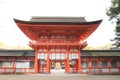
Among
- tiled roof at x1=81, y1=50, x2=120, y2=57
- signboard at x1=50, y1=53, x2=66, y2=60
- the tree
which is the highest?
the tree

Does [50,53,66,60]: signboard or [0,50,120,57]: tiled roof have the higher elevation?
[0,50,120,57]: tiled roof

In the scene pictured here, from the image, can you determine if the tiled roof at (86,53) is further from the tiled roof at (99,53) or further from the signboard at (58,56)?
the signboard at (58,56)

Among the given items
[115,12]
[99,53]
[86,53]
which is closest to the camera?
[115,12]

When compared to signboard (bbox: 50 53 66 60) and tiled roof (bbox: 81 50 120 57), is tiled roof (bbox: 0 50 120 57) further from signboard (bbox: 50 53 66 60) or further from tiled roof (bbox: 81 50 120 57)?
signboard (bbox: 50 53 66 60)

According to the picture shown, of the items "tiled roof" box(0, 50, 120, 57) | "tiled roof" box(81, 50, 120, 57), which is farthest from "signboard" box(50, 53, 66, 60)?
"tiled roof" box(81, 50, 120, 57)

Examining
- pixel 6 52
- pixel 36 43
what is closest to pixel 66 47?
pixel 36 43

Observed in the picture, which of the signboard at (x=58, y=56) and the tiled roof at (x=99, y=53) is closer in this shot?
the signboard at (x=58, y=56)

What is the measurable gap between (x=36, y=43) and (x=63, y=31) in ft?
16.0

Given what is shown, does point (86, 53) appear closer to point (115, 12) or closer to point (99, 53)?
point (99, 53)

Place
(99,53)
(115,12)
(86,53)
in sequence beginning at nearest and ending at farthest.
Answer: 1. (115,12)
2. (86,53)
3. (99,53)

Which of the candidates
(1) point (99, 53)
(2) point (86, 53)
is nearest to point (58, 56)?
(2) point (86, 53)

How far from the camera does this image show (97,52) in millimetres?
36406

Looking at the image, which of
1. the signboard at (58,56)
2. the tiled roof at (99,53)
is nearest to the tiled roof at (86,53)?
the tiled roof at (99,53)

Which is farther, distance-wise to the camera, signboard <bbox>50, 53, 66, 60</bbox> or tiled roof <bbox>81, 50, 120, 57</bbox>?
tiled roof <bbox>81, 50, 120, 57</bbox>
